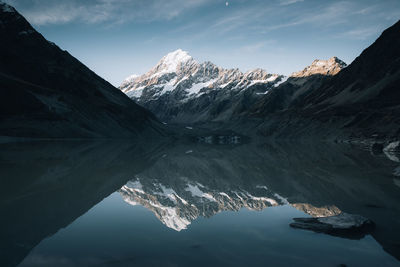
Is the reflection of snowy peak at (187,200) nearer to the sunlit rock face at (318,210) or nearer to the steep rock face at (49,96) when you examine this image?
the sunlit rock face at (318,210)

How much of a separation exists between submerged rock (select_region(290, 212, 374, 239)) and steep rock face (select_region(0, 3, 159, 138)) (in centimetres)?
10341

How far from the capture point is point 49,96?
122438 millimetres

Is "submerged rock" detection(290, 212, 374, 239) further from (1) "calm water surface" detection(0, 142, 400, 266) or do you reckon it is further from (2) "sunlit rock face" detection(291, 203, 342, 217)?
(2) "sunlit rock face" detection(291, 203, 342, 217)

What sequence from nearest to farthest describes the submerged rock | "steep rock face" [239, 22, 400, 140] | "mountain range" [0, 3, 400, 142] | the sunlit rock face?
the submerged rock, the sunlit rock face, "mountain range" [0, 3, 400, 142], "steep rock face" [239, 22, 400, 140]

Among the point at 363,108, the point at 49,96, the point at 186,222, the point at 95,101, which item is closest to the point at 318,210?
the point at 186,222

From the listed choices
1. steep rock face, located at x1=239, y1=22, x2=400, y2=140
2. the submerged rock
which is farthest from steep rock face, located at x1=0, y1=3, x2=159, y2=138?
the submerged rock

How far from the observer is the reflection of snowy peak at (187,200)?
1750 cm

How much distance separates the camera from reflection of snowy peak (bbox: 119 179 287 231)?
57.4ft

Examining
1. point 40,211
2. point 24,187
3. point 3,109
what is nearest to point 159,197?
point 40,211

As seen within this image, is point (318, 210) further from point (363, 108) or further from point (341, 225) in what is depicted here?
point (363, 108)

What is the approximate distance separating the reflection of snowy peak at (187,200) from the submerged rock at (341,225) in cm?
464

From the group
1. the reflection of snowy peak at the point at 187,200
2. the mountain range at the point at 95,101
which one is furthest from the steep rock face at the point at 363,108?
the reflection of snowy peak at the point at 187,200

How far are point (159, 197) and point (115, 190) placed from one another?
13.4 ft

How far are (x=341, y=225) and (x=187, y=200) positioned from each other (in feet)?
35.4
